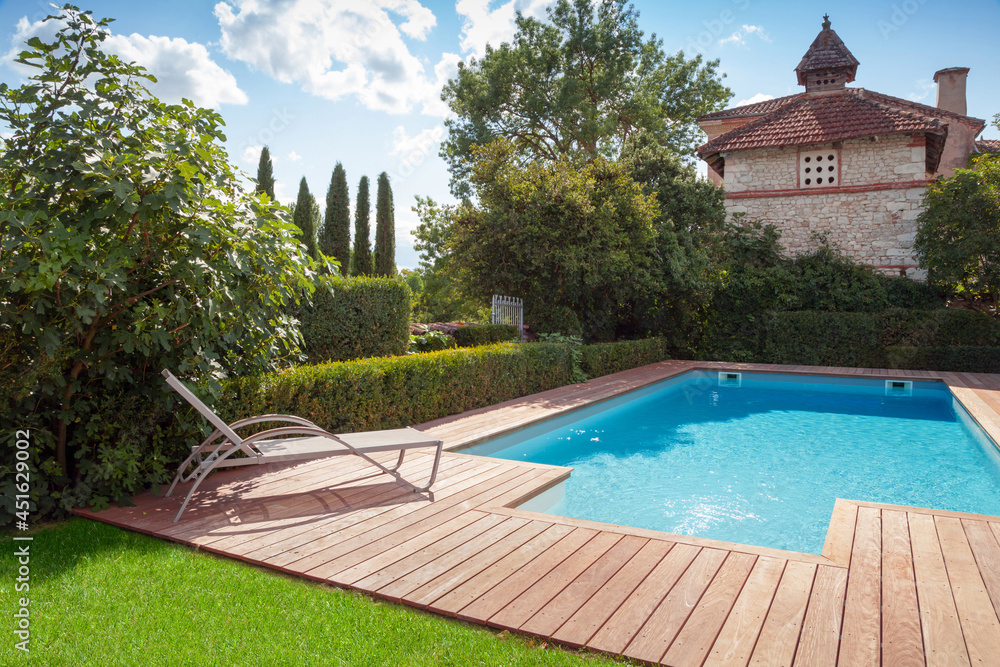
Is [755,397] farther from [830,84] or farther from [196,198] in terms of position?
[830,84]

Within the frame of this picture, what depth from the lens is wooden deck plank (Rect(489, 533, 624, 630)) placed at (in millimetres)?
2637

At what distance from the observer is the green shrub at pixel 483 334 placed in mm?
11711

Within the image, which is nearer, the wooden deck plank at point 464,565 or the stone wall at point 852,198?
the wooden deck plank at point 464,565

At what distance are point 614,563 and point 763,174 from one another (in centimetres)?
1876

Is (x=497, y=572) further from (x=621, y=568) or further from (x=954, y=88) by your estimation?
(x=954, y=88)

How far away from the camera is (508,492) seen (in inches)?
180

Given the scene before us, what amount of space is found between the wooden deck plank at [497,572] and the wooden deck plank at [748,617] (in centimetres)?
106

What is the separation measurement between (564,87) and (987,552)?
2123cm

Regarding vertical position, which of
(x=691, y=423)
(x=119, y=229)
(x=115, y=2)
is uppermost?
(x=115, y=2)

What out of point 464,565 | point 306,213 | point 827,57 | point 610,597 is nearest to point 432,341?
point 464,565

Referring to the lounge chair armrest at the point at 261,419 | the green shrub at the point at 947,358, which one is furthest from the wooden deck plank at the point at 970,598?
the green shrub at the point at 947,358

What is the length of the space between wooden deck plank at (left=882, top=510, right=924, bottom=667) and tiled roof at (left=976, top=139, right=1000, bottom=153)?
80.8 ft

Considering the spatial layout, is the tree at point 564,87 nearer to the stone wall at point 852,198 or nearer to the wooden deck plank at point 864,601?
the stone wall at point 852,198

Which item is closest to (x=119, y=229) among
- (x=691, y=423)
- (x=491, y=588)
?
(x=491, y=588)
